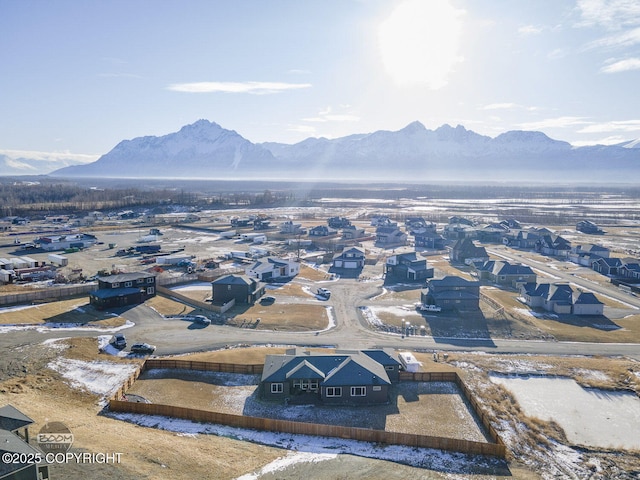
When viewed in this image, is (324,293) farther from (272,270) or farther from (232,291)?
(232,291)

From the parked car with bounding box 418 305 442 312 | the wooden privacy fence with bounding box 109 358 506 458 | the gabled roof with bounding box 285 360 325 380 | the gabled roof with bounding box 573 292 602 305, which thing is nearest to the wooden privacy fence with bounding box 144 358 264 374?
the wooden privacy fence with bounding box 109 358 506 458

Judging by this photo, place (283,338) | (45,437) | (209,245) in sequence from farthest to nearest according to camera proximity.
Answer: (209,245) < (283,338) < (45,437)

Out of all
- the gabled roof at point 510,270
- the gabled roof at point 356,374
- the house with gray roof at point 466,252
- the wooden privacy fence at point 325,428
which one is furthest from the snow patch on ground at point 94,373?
the house with gray roof at point 466,252

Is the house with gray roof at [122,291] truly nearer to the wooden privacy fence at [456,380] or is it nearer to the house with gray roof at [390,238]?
the wooden privacy fence at [456,380]

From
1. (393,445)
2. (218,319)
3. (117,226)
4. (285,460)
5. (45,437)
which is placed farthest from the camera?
(117,226)

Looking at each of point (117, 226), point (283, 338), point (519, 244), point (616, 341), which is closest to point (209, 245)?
point (117, 226)

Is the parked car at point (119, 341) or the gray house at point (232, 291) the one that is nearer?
the parked car at point (119, 341)

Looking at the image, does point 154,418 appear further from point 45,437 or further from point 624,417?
point 624,417
